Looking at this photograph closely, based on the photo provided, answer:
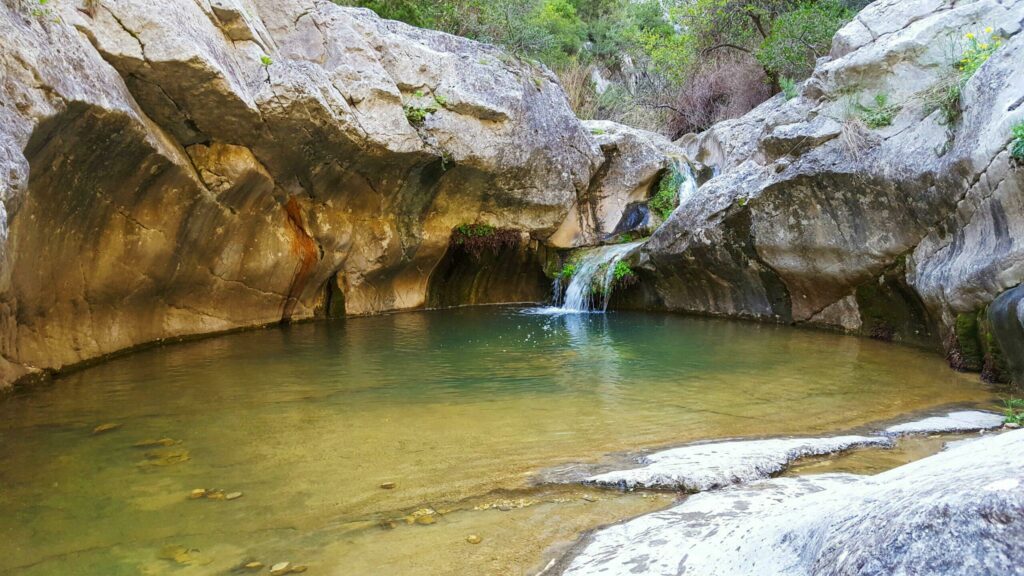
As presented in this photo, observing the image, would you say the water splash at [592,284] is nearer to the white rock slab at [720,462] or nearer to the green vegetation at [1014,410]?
Answer: the green vegetation at [1014,410]

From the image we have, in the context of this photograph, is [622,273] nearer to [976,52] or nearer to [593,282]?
[593,282]

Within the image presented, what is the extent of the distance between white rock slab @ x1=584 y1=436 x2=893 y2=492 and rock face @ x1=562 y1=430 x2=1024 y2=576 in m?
1.01

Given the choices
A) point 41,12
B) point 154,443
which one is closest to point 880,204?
point 154,443

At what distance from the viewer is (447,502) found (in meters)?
3.61

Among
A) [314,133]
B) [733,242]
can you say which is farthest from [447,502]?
[733,242]

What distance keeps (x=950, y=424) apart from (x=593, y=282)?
29.9 ft

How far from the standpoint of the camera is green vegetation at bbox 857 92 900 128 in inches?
352

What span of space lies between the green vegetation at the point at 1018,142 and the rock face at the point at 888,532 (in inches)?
213

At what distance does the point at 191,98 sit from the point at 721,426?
22.6ft

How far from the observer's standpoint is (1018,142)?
6.07 meters

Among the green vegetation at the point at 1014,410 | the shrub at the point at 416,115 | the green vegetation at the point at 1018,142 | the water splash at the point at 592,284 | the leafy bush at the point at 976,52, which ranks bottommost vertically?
the green vegetation at the point at 1014,410

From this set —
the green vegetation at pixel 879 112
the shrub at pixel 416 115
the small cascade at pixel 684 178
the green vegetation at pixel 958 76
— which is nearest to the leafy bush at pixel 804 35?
the small cascade at pixel 684 178

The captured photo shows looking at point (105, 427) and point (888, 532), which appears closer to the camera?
point (888, 532)

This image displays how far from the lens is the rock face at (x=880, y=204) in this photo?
22.4 feet
